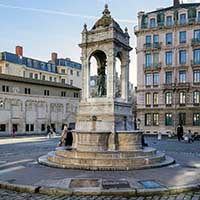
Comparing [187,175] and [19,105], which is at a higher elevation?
[19,105]

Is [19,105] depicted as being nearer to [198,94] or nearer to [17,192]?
[198,94]

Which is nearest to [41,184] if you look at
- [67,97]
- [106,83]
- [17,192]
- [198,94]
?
[17,192]

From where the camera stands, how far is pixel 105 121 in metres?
14.2

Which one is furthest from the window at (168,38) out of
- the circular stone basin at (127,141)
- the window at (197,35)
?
the circular stone basin at (127,141)

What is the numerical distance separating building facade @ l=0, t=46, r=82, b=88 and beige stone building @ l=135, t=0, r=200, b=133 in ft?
88.5

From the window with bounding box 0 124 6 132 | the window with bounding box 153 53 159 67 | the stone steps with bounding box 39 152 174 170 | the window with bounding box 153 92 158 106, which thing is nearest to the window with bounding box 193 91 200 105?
the window with bounding box 153 92 158 106

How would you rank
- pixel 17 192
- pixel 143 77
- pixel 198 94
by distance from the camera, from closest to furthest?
pixel 17 192 → pixel 198 94 → pixel 143 77

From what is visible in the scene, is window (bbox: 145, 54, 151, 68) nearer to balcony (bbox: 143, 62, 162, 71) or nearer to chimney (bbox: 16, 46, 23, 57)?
balcony (bbox: 143, 62, 162, 71)

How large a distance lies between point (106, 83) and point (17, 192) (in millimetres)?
8291

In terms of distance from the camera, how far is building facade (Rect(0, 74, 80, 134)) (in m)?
48.9

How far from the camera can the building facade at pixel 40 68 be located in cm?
6069

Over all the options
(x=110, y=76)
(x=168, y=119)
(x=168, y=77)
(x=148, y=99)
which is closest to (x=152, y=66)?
(x=168, y=77)

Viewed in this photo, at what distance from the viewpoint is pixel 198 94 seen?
45469mm

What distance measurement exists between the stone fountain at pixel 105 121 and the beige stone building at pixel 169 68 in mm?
31730
